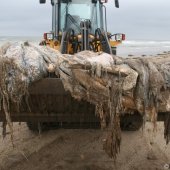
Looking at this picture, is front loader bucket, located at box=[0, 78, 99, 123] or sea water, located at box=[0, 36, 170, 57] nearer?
front loader bucket, located at box=[0, 78, 99, 123]

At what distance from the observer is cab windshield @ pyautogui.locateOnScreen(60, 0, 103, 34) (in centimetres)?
790

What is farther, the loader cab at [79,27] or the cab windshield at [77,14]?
the cab windshield at [77,14]

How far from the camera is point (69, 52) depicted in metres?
7.31

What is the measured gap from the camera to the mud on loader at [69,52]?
4105mm

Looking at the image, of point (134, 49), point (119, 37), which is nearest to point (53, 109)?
point (119, 37)

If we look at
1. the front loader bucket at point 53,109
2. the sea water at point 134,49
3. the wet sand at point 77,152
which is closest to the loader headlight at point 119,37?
the wet sand at point 77,152

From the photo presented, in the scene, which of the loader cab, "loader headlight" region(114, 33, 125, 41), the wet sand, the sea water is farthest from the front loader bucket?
the sea water

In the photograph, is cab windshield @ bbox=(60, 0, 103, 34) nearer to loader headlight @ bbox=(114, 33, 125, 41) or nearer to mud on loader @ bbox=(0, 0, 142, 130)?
mud on loader @ bbox=(0, 0, 142, 130)

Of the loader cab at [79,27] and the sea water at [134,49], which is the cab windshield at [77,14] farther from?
the sea water at [134,49]

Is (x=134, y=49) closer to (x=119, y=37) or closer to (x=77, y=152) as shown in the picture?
(x=119, y=37)

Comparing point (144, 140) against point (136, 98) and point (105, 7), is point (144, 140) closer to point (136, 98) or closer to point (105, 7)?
point (136, 98)

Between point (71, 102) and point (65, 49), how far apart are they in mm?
3036

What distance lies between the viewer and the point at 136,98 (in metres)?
3.83

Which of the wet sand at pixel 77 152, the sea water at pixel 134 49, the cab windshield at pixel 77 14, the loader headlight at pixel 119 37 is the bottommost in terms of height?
the wet sand at pixel 77 152
